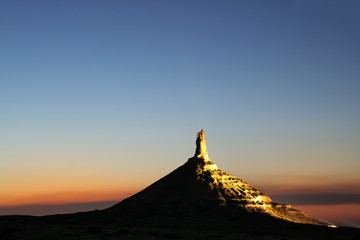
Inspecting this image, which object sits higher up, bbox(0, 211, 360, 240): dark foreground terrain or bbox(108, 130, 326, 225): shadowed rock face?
bbox(108, 130, 326, 225): shadowed rock face

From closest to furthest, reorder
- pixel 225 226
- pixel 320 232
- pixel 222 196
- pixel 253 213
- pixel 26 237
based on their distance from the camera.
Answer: pixel 26 237
pixel 320 232
pixel 225 226
pixel 253 213
pixel 222 196

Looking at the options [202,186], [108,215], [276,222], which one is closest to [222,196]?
[202,186]

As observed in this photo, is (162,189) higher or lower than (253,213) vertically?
higher

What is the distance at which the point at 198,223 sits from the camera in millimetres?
150250

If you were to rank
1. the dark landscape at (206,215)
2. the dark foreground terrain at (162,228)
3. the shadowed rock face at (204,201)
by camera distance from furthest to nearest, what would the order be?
the shadowed rock face at (204,201) < the dark landscape at (206,215) < the dark foreground terrain at (162,228)

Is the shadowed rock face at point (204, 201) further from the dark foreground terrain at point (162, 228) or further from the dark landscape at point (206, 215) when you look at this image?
the dark foreground terrain at point (162, 228)

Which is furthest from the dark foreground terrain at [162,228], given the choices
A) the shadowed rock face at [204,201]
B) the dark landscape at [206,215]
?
Answer: the shadowed rock face at [204,201]

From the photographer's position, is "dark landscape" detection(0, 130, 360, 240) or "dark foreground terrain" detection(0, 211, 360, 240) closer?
"dark foreground terrain" detection(0, 211, 360, 240)

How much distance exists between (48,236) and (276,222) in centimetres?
10408

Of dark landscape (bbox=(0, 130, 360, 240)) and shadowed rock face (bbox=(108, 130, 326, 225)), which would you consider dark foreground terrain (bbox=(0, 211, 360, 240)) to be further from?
shadowed rock face (bbox=(108, 130, 326, 225))

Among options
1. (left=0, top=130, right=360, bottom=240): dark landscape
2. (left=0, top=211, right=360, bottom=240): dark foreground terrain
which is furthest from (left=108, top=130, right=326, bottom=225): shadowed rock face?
(left=0, top=211, right=360, bottom=240): dark foreground terrain

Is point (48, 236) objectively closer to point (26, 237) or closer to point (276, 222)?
point (26, 237)

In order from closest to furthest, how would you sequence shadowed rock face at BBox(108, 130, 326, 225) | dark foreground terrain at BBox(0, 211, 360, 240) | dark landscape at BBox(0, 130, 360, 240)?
dark foreground terrain at BBox(0, 211, 360, 240) → dark landscape at BBox(0, 130, 360, 240) → shadowed rock face at BBox(108, 130, 326, 225)

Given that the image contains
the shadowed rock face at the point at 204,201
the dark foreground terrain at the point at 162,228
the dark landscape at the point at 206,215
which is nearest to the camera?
the dark foreground terrain at the point at 162,228
